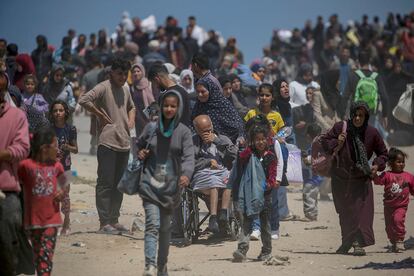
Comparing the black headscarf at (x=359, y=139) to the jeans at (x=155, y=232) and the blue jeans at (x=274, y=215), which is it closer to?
the blue jeans at (x=274, y=215)

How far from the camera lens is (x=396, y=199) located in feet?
38.2

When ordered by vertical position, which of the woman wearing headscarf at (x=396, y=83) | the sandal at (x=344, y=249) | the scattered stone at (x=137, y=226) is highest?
the woman wearing headscarf at (x=396, y=83)

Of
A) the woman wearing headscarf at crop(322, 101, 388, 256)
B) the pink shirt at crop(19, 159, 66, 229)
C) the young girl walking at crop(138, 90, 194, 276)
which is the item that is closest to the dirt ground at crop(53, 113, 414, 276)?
the woman wearing headscarf at crop(322, 101, 388, 256)

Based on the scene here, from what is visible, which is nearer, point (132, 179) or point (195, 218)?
point (132, 179)

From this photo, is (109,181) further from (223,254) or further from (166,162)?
(166,162)

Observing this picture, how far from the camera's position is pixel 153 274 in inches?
365

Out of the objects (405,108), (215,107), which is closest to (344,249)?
(215,107)

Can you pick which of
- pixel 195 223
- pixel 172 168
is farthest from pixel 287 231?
pixel 172 168

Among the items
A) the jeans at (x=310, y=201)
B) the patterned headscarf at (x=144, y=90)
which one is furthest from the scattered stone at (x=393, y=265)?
the patterned headscarf at (x=144, y=90)

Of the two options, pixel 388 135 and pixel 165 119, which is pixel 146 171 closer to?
pixel 165 119

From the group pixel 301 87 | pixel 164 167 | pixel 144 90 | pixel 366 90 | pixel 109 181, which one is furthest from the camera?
pixel 301 87

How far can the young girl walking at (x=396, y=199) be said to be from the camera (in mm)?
11617

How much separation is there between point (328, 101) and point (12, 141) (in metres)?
Answer: 8.99

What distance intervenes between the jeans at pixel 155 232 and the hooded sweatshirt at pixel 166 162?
9cm
